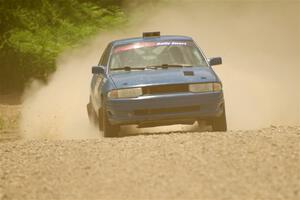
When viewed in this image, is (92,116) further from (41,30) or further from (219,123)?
(41,30)

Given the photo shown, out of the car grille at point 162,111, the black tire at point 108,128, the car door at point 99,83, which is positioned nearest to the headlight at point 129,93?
the car grille at point 162,111

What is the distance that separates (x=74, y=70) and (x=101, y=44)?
2.46 m

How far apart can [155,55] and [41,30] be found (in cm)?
1388

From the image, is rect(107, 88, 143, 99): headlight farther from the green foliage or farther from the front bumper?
the green foliage

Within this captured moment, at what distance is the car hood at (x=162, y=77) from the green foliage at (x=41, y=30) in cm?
1249

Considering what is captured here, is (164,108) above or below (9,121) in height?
above

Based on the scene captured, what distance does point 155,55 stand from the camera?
1494 cm

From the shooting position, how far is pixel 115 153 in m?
11.4

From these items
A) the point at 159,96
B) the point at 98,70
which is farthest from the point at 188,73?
the point at 98,70

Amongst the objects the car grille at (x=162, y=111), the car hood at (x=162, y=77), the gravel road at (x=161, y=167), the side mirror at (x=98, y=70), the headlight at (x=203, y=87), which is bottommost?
the gravel road at (x=161, y=167)

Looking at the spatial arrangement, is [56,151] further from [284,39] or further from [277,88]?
[284,39]

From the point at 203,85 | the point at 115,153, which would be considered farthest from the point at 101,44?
the point at 115,153

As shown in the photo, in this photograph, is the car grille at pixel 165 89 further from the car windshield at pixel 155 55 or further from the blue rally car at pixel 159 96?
the car windshield at pixel 155 55

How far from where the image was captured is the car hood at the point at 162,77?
13672 millimetres
